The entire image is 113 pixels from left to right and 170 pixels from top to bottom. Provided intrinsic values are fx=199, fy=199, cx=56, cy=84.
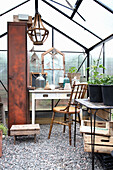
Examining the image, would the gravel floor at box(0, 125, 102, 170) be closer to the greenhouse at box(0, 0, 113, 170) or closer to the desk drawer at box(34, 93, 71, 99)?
the greenhouse at box(0, 0, 113, 170)

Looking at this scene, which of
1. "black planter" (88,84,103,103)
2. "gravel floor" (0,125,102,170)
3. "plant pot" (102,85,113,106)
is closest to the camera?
"plant pot" (102,85,113,106)

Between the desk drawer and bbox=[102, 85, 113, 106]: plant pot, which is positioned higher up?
bbox=[102, 85, 113, 106]: plant pot

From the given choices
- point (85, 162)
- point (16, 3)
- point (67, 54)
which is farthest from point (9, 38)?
point (85, 162)

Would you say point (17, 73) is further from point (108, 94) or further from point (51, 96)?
point (108, 94)

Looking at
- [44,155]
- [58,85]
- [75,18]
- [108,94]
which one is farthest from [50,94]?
[108,94]

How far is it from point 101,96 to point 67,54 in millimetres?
3150

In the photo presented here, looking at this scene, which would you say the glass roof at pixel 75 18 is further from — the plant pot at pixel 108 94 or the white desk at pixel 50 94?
the plant pot at pixel 108 94

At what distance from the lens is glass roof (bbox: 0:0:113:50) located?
11.8 ft

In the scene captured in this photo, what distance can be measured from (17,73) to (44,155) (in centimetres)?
159

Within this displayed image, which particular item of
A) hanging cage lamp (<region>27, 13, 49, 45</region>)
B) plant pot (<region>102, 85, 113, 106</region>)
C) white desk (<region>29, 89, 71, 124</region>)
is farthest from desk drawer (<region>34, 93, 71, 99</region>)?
plant pot (<region>102, 85, 113, 106</region>)

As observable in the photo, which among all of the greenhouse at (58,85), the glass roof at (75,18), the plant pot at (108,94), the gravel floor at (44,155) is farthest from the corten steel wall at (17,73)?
the plant pot at (108,94)

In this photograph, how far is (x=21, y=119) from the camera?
143 inches

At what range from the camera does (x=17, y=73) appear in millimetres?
3619

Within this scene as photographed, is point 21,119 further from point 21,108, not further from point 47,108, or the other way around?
point 47,108
